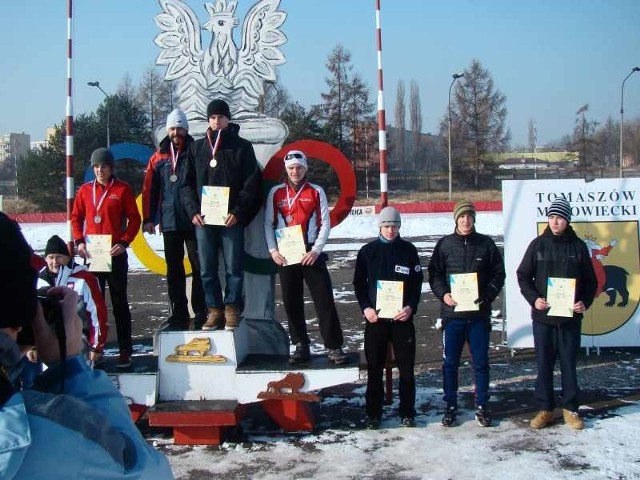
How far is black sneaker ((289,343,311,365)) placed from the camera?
5.25 meters

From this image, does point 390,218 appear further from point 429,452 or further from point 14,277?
point 14,277

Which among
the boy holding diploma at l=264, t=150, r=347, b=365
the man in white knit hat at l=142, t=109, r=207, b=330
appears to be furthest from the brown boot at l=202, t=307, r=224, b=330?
the boy holding diploma at l=264, t=150, r=347, b=365

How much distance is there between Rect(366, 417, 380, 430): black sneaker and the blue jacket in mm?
3996

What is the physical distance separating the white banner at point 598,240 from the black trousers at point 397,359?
7.79 feet

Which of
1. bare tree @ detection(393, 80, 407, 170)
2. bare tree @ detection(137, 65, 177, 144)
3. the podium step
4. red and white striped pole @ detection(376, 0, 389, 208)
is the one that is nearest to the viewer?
the podium step

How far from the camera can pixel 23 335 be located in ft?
4.14

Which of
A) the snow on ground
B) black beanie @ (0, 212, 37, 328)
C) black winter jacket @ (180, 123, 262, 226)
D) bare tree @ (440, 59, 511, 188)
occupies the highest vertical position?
bare tree @ (440, 59, 511, 188)

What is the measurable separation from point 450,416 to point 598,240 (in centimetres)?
318

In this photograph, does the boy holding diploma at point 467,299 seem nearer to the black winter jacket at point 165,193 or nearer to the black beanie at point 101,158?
the black winter jacket at point 165,193

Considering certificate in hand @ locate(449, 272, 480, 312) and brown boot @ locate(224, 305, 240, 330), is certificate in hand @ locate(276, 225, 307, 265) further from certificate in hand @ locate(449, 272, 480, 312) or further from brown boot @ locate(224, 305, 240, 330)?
certificate in hand @ locate(449, 272, 480, 312)

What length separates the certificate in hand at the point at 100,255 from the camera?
18.0 ft

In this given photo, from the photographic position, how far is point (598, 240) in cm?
720

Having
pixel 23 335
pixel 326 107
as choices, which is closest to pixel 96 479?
pixel 23 335

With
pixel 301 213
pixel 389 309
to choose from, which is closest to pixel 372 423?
pixel 389 309
